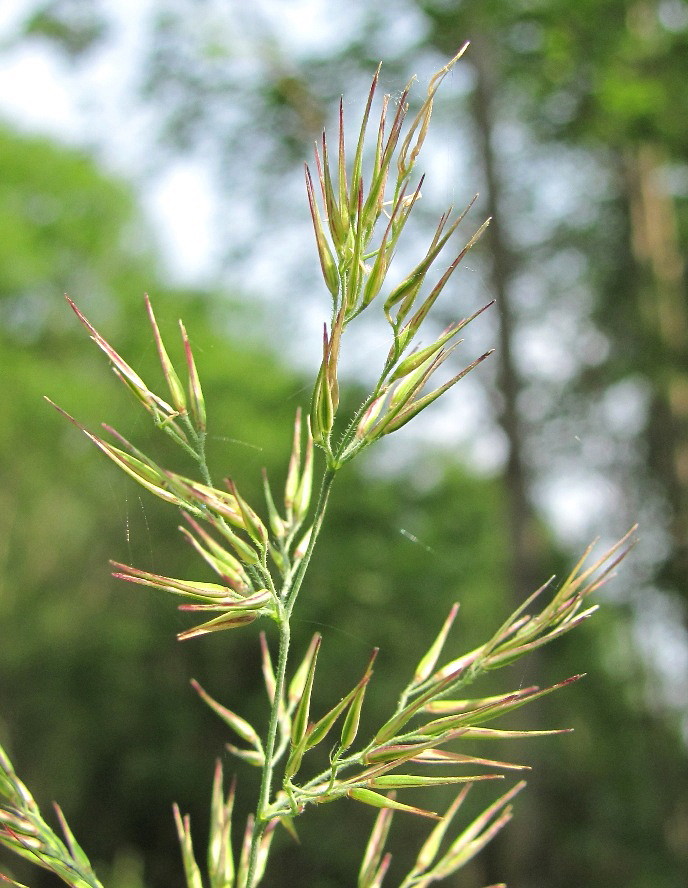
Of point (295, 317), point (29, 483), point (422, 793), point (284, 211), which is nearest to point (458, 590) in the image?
point (422, 793)

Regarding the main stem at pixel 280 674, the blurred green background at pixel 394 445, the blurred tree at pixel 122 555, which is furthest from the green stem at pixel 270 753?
the blurred tree at pixel 122 555

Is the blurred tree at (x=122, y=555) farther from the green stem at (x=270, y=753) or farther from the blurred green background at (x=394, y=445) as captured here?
the green stem at (x=270, y=753)

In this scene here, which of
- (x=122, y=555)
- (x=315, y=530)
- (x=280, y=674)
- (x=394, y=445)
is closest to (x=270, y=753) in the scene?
(x=280, y=674)

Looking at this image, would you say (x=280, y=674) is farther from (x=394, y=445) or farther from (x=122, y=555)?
(x=122, y=555)

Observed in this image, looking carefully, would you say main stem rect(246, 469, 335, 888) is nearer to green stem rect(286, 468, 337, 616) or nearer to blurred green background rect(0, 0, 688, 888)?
green stem rect(286, 468, 337, 616)

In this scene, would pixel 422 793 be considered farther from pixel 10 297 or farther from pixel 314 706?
pixel 10 297
